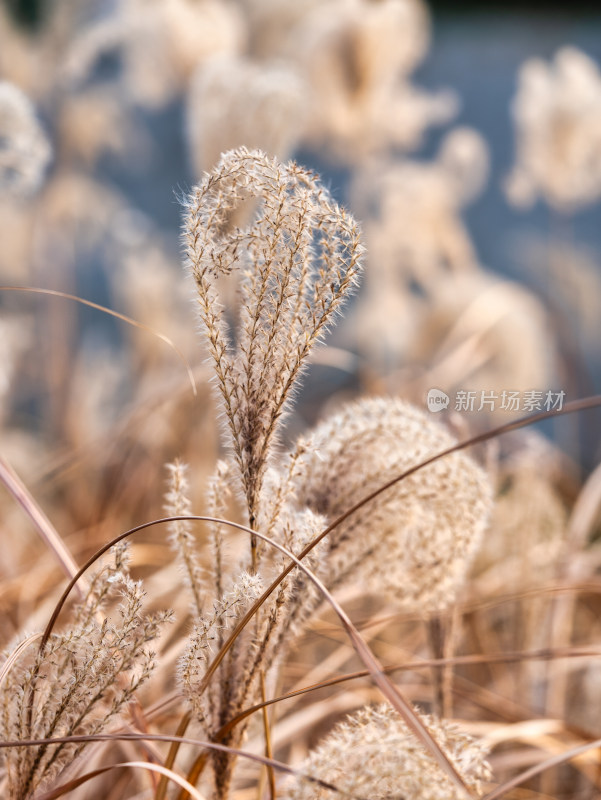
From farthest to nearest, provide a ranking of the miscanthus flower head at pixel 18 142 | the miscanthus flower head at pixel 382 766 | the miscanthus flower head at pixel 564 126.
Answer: the miscanthus flower head at pixel 564 126
the miscanthus flower head at pixel 18 142
the miscanthus flower head at pixel 382 766

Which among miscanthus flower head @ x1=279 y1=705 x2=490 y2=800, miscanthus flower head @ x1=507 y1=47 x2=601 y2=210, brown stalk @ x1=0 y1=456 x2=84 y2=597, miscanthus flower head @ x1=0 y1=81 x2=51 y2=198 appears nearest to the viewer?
miscanthus flower head @ x1=279 y1=705 x2=490 y2=800

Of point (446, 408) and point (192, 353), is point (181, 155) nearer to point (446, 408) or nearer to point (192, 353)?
point (192, 353)

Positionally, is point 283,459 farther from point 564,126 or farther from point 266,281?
point 564,126

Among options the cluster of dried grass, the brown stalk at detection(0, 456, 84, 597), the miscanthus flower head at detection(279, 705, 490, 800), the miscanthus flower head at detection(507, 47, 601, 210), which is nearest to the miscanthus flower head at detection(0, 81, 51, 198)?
the cluster of dried grass

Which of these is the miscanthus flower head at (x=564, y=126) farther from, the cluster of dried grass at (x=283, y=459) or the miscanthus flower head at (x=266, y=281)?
the miscanthus flower head at (x=266, y=281)

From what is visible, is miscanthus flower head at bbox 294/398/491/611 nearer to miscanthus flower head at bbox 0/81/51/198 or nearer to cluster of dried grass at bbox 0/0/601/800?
cluster of dried grass at bbox 0/0/601/800

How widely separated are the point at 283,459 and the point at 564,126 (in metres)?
1.23

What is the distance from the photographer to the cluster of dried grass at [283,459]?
1.00 feet

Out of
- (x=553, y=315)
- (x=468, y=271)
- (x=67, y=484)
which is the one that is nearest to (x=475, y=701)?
(x=553, y=315)

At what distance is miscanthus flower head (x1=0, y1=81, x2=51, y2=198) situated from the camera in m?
0.58

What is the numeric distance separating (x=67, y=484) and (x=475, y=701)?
1.05 m

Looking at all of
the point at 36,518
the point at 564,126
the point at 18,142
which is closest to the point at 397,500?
the point at 36,518

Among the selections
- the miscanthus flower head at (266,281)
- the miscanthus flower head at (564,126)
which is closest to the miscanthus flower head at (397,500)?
the miscanthus flower head at (266,281)

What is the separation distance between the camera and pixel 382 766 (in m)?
0.28
